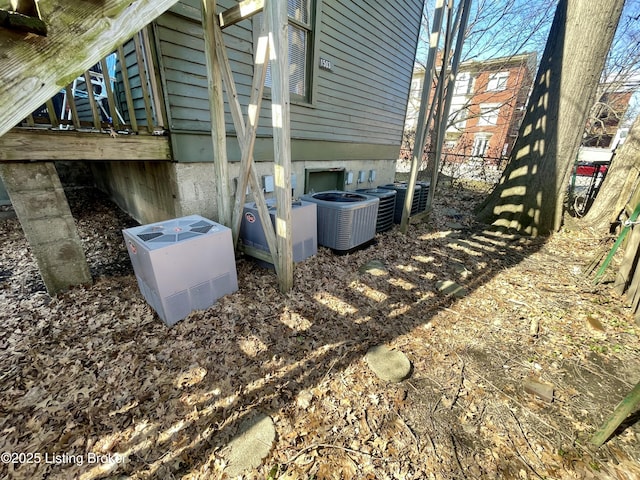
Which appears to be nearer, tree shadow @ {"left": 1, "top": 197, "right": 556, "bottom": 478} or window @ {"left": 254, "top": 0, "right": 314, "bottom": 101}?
tree shadow @ {"left": 1, "top": 197, "right": 556, "bottom": 478}

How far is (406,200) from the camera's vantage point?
5094 mm

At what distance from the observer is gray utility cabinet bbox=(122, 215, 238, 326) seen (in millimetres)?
2289

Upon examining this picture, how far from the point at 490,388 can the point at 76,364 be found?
3.29 meters

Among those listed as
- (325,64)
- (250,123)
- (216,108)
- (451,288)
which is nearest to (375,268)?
(451,288)

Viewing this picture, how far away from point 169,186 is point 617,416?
472 cm

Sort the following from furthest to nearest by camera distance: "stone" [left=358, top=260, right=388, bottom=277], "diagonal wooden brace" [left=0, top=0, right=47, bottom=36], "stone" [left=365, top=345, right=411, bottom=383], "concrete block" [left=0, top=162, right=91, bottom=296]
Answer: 1. "stone" [left=358, top=260, right=388, bottom=277]
2. "concrete block" [left=0, top=162, right=91, bottom=296]
3. "stone" [left=365, top=345, right=411, bottom=383]
4. "diagonal wooden brace" [left=0, top=0, right=47, bottom=36]

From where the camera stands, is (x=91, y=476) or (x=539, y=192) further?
(x=539, y=192)

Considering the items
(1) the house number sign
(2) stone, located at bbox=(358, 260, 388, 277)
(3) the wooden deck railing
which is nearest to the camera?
(3) the wooden deck railing

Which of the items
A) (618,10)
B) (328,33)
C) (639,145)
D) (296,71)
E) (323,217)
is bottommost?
(323,217)

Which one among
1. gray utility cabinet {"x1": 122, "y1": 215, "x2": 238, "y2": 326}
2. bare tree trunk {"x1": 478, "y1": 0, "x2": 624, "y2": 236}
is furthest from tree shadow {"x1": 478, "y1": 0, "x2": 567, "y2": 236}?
gray utility cabinet {"x1": 122, "y1": 215, "x2": 238, "y2": 326}

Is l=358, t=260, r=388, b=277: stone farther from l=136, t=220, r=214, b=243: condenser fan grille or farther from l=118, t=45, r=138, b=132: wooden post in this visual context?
l=118, t=45, r=138, b=132: wooden post

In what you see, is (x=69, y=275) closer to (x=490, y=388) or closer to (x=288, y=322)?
(x=288, y=322)

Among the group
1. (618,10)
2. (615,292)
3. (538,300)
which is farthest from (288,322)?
(618,10)

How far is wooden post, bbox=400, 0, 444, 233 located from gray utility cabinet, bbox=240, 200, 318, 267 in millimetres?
2253
